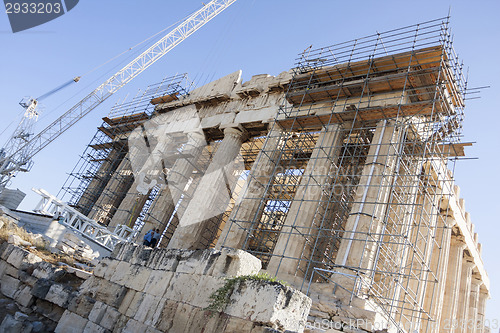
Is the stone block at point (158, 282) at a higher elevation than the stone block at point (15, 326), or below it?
higher

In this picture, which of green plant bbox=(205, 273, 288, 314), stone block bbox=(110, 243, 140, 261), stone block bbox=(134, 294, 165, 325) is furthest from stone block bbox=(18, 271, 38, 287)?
green plant bbox=(205, 273, 288, 314)

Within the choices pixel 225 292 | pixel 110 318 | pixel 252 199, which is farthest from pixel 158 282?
pixel 252 199

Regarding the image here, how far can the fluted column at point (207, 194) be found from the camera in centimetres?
1773

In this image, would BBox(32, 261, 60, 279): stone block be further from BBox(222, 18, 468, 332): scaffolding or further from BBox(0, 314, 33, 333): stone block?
BBox(222, 18, 468, 332): scaffolding

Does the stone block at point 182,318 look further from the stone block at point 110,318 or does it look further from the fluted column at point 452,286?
the fluted column at point 452,286

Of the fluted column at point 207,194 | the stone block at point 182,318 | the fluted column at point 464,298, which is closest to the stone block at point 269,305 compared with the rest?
the stone block at point 182,318

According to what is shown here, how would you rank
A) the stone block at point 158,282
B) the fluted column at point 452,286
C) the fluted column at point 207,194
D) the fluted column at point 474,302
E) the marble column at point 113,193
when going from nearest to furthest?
the stone block at point 158,282
the fluted column at point 207,194
the fluted column at point 452,286
the fluted column at point 474,302
the marble column at point 113,193

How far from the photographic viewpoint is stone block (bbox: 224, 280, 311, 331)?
5203mm

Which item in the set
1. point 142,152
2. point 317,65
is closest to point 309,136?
point 317,65

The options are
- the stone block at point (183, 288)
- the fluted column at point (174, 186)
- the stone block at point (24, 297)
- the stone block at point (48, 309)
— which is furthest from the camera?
the fluted column at point (174, 186)

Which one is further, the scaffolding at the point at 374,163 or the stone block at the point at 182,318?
the scaffolding at the point at 374,163

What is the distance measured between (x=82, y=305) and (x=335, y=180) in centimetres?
844

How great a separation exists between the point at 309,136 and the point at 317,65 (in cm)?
322

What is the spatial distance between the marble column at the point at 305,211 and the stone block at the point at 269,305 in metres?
6.71
